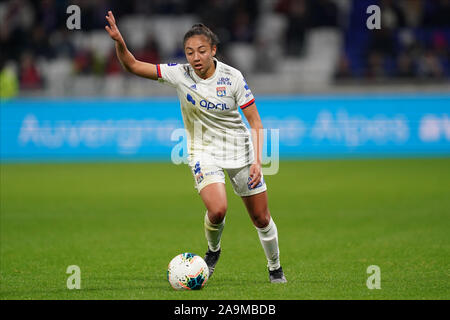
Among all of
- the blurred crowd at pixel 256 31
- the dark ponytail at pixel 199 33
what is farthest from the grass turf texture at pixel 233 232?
the blurred crowd at pixel 256 31

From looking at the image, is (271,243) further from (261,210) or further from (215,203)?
(215,203)

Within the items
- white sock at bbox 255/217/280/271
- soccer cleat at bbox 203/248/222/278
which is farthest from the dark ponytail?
soccer cleat at bbox 203/248/222/278

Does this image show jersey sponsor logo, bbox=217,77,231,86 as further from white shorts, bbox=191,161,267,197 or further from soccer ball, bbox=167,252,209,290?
soccer ball, bbox=167,252,209,290

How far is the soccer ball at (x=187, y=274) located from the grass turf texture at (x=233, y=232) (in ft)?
0.32

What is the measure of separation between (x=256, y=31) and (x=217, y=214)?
18291mm

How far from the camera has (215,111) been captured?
6.81 m

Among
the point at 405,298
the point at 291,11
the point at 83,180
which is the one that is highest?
the point at 291,11

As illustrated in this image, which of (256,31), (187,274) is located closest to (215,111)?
(187,274)

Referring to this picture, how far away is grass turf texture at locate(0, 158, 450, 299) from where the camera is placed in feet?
22.2

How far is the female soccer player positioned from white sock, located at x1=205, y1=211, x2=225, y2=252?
0.04 m

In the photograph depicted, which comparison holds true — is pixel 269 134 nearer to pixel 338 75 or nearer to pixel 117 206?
pixel 338 75

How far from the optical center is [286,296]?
6.19 metres

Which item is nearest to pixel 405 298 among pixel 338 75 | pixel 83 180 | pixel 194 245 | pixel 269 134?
pixel 194 245
